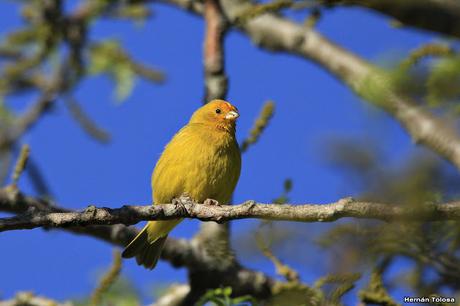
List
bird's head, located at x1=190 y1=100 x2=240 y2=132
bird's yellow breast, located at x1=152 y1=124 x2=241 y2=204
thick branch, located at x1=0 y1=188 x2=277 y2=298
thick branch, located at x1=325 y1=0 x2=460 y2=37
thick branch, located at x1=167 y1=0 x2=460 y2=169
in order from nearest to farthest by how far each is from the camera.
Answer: thick branch, located at x1=325 y1=0 x2=460 y2=37 → thick branch, located at x1=0 y1=188 x2=277 y2=298 → bird's yellow breast, located at x1=152 y1=124 x2=241 y2=204 → thick branch, located at x1=167 y1=0 x2=460 y2=169 → bird's head, located at x1=190 y1=100 x2=240 y2=132

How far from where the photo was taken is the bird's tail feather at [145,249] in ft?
19.2

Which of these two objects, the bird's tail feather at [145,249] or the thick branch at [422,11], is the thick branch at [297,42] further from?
the bird's tail feather at [145,249]

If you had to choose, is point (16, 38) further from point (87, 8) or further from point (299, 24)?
point (299, 24)

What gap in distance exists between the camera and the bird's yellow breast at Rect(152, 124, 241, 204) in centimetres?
580

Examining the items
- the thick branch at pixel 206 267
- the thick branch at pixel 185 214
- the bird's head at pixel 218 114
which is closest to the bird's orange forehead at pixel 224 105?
the bird's head at pixel 218 114

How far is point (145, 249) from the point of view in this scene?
6.05m

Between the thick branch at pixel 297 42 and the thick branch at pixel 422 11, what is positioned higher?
the thick branch at pixel 297 42

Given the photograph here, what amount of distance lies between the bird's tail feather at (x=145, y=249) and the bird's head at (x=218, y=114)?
4.37 feet

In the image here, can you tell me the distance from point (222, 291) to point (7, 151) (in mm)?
3461

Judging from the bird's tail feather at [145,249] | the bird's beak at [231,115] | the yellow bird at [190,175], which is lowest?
the bird's tail feather at [145,249]

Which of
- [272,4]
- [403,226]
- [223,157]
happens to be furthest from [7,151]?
[403,226]

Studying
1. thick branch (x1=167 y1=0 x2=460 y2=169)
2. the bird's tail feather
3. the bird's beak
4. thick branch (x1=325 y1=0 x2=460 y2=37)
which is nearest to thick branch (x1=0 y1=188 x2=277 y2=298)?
the bird's tail feather

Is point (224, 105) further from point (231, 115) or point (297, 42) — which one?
point (297, 42)

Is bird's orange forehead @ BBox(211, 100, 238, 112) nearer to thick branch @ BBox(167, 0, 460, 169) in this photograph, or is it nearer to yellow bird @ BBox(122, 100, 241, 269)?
yellow bird @ BBox(122, 100, 241, 269)
